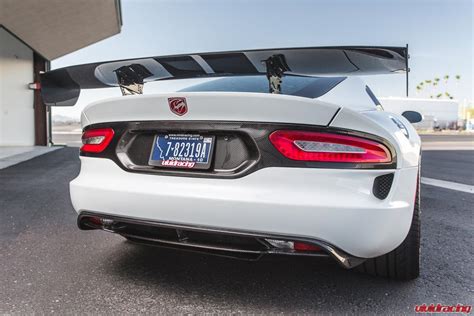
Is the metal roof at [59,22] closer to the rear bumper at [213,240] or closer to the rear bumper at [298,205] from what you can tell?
the rear bumper at [213,240]

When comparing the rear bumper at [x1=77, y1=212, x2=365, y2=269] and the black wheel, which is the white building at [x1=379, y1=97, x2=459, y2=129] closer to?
the black wheel

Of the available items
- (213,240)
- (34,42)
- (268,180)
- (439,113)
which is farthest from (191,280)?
(439,113)

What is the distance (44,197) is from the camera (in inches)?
199

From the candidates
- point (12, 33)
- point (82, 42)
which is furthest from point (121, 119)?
point (82, 42)

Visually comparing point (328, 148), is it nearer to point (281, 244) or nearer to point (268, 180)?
point (268, 180)

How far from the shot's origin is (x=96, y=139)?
2318 mm

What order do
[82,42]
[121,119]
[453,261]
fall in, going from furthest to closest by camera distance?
[82,42] < [453,261] < [121,119]

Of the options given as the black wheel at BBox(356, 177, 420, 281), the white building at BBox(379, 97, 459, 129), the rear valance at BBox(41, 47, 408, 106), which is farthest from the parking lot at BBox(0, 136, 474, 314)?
the white building at BBox(379, 97, 459, 129)

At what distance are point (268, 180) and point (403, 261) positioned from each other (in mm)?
944

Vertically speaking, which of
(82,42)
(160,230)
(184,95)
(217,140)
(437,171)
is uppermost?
(82,42)

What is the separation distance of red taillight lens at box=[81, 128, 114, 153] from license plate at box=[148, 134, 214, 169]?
0.97ft

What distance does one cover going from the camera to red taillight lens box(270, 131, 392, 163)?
1.83 m

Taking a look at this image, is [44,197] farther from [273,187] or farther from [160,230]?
[273,187]

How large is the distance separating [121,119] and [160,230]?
61 cm
